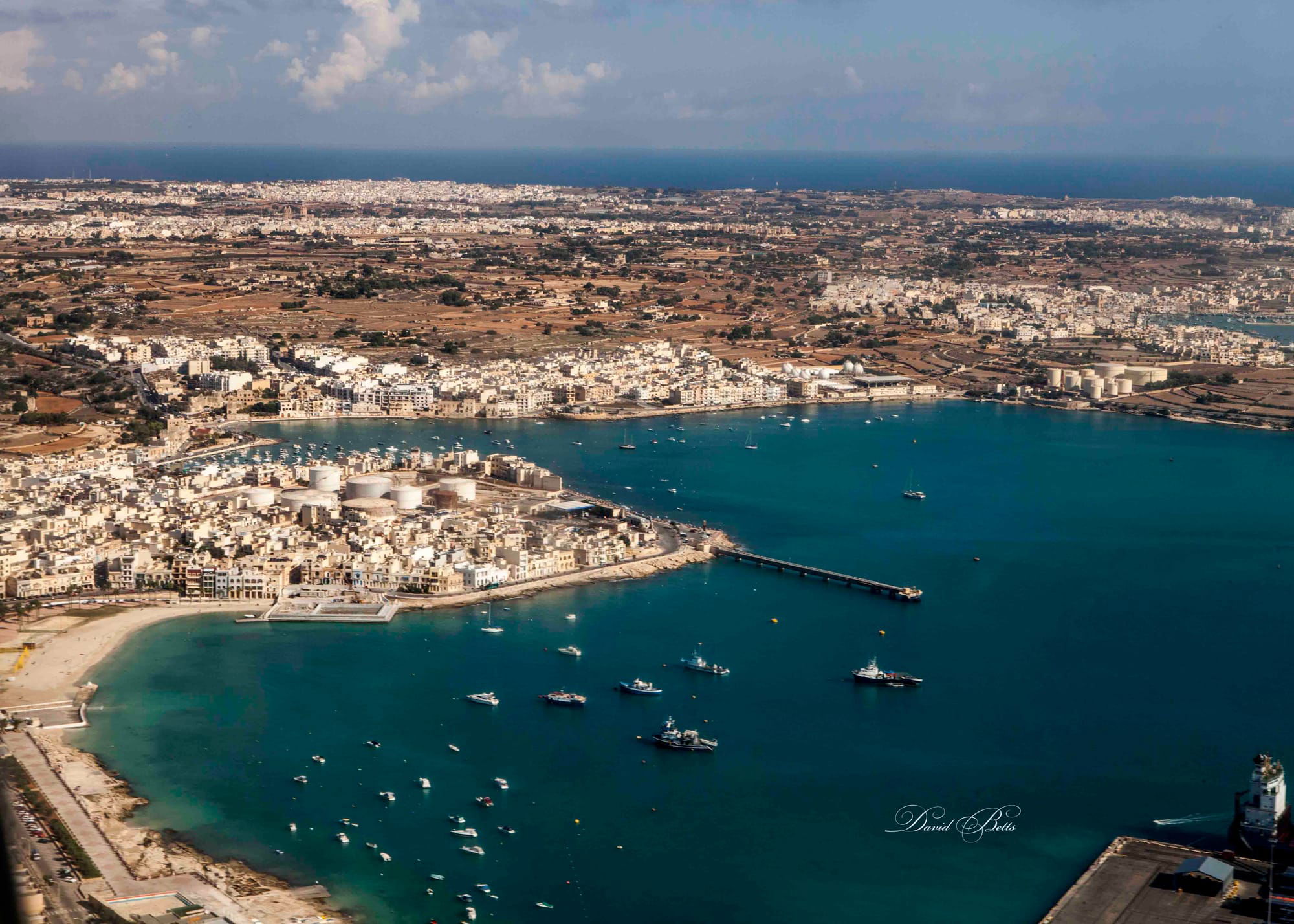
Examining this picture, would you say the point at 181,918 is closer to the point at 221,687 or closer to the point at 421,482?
the point at 221,687

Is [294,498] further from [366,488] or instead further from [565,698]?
[565,698]

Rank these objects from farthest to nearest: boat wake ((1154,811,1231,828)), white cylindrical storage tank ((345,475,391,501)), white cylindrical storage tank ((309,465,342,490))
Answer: white cylindrical storage tank ((309,465,342,490)) < white cylindrical storage tank ((345,475,391,501)) < boat wake ((1154,811,1231,828))

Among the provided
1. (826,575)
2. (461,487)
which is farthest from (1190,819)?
(461,487)

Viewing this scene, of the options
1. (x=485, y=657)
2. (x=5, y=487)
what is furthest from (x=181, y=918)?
(x=5, y=487)

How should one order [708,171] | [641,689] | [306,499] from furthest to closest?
[708,171]
[306,499]
[641,689]

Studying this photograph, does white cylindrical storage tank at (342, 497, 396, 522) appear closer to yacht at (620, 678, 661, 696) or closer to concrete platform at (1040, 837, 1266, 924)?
yacht at (620, 678, 661, 696)

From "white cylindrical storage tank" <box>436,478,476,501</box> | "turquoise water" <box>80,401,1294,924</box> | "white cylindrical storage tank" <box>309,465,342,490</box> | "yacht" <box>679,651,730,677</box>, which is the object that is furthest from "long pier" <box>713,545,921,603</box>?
"white cylindrical storage tank" <box>309,465,342,490</box>
